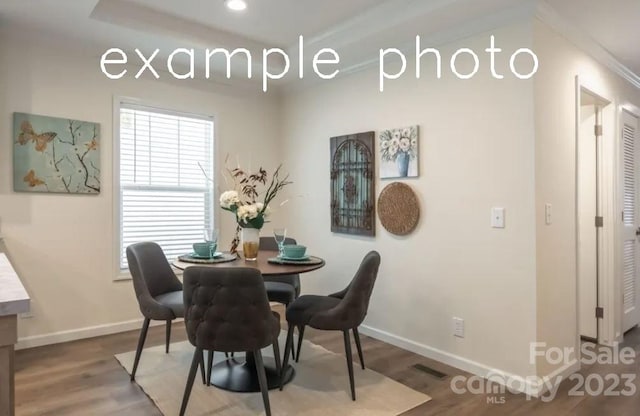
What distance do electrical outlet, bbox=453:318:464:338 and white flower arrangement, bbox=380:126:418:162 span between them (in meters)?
1.26

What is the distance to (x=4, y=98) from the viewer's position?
10.2 ft

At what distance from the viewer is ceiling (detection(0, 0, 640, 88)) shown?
268cm

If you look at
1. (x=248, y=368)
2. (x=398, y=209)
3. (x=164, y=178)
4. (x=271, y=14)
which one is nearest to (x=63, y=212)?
(x=164, y=178)

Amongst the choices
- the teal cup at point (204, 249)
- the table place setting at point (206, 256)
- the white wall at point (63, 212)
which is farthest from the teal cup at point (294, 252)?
the white wall at point (63, 212)

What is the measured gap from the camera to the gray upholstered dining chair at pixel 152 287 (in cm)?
261

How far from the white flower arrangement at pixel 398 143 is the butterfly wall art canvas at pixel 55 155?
244 centimetres

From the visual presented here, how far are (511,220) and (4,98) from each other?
3.77 m

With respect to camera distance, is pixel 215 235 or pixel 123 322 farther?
pixel 123 322

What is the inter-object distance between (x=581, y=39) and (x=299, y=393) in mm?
3162

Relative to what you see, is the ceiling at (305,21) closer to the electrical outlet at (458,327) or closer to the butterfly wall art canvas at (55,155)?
the butterfly wall art canvas at (55,155)

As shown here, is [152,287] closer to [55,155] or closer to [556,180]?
[55,155]

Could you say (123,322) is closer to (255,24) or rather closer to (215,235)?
(215,235)

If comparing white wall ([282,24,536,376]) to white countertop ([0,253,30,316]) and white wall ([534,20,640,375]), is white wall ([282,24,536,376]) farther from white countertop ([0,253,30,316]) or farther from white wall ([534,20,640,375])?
white countertop ([0,253,30,316])

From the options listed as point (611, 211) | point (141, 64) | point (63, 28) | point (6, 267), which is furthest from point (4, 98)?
point (611, 211)
